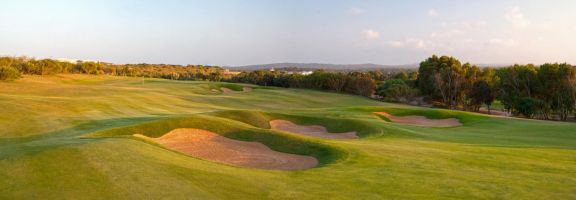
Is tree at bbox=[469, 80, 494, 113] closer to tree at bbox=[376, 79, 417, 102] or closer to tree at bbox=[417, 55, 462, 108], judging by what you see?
tree at bbox=[417, 55, 462, 108]

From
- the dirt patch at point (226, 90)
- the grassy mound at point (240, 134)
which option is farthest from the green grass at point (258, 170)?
the dirt patch at point (226, 90)

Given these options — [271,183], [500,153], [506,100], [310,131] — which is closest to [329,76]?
[506,100]

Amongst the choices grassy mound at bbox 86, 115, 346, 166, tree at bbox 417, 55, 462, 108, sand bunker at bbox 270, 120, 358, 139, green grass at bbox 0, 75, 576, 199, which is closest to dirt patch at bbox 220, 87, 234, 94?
tree at bbox 417, 55, 462, 108

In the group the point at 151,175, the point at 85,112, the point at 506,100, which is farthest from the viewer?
the point at 506,100

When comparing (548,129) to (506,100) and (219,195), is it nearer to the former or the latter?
(219,195)

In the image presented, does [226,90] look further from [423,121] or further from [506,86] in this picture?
[423,121]

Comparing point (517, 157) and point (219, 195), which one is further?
point (517, 157)

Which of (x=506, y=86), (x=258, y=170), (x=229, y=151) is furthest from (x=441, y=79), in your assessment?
(x=258, y=170)
